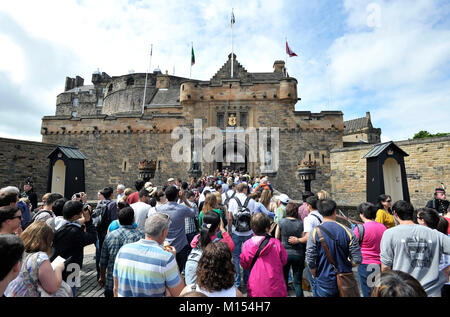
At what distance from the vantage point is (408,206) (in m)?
2.72

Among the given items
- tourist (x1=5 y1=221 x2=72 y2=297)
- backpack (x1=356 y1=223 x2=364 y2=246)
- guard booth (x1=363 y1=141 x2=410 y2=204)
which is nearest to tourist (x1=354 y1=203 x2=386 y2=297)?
backpack (x1=356 y1=223 x2=364 y2=246)

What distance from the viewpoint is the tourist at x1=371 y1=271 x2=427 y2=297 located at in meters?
1.25

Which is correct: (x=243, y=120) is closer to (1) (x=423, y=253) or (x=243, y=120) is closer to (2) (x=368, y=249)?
(2) (x=368, y=249)

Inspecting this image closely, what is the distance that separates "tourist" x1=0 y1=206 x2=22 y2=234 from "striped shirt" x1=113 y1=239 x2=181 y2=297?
1.53 meters

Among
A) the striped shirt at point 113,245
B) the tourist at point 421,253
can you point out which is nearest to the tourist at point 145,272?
the striped shirt at point 113,245

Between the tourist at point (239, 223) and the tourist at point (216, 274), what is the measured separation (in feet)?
6.85

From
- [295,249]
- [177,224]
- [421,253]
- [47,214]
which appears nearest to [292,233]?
[295,249]

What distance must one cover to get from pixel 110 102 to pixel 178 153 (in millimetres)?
28685

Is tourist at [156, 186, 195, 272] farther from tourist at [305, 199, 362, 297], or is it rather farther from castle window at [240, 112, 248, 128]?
castle window at [240, 112, 248, 128]

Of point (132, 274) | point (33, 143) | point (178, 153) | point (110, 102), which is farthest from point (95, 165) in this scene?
point (110, 102)

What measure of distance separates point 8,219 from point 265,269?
293cm

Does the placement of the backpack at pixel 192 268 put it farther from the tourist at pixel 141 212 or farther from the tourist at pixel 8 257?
the tourist at pixel 141 212

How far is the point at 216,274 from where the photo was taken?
172 centimetres

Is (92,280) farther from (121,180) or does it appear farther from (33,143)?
(33,143)
